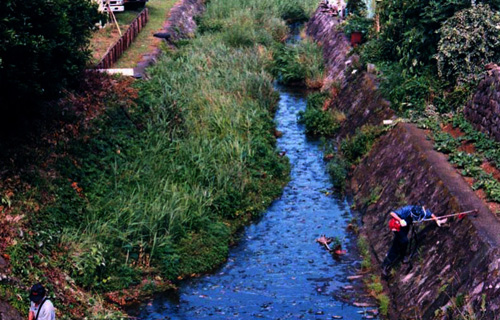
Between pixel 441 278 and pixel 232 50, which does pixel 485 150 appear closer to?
pixel 441 278

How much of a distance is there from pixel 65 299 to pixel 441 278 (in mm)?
6127

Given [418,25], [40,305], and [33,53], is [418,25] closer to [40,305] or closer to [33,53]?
[33,53]

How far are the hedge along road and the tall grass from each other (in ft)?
1.55

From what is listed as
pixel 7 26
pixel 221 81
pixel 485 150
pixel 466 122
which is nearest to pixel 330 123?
pixel 221 81

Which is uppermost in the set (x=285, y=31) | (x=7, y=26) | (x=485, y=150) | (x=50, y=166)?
(x=7, y=26)

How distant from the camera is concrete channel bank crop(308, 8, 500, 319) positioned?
33.6 ft

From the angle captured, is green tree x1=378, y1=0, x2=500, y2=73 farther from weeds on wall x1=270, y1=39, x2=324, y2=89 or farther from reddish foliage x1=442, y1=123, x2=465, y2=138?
weeds on wall x1=270, y1=39, x2=324, y2=89

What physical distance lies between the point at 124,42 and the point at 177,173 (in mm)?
10534

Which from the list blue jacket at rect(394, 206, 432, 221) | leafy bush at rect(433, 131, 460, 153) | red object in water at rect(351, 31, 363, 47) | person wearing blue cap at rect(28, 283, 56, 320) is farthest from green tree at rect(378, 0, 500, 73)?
person wearing blue cap at rect(28, 283, 56, 320)

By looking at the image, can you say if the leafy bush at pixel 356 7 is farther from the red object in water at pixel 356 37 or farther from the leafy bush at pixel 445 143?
the leafy bush at pixel 445 143

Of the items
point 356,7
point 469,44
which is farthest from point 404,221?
point 356,7

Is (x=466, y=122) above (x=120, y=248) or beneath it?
above

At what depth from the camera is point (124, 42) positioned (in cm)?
2600

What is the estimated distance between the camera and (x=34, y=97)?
14.4m
